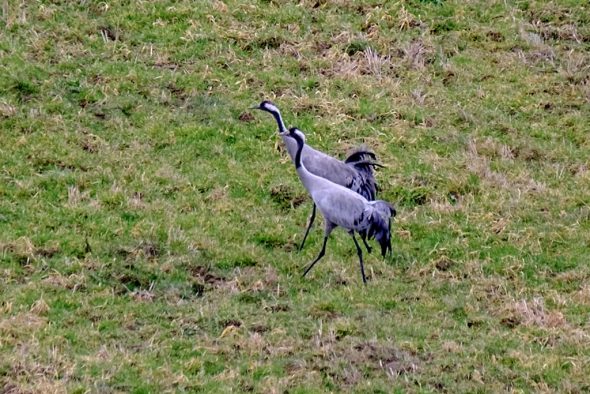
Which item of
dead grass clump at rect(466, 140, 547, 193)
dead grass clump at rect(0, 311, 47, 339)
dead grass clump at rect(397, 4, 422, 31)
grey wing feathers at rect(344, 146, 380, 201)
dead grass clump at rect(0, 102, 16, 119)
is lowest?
dead grass clump at rect(0, 102, 16, 119)

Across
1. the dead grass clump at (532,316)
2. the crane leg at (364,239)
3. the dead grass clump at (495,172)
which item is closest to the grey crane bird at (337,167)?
the crane leg at (364,239)

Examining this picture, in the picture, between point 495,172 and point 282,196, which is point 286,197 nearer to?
point 282,196

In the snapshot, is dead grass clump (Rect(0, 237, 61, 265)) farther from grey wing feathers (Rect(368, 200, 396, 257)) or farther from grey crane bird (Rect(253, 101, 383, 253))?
grey wing feathers (Rect(368, 200, 396, 257))

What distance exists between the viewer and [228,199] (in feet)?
39.4

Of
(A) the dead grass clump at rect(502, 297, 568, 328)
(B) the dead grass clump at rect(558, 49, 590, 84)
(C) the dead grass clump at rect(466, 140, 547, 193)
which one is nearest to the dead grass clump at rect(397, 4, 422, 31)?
(B) the dead grass clump at rect(558, 49, 590, 84)

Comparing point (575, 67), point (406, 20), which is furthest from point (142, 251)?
point (575, 67)

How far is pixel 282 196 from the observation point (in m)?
12.2

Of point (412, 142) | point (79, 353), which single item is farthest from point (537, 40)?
point (79, 353)

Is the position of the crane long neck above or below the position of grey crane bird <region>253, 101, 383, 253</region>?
above

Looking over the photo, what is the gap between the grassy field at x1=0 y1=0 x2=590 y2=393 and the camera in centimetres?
890

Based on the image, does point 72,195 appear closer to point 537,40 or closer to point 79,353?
point 79,353

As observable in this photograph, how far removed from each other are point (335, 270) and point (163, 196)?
2.27m

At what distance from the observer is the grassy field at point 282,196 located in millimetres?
8898

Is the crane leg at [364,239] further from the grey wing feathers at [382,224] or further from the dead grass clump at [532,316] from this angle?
the dead grass clump at [532,316]
